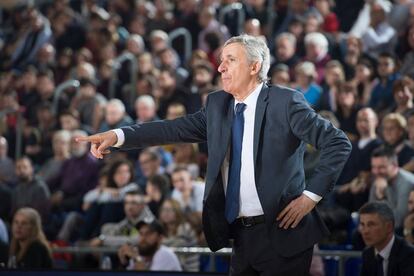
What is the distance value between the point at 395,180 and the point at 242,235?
3902mm

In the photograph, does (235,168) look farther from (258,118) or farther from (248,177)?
(258,118)

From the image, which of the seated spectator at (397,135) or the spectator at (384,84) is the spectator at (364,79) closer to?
the spectator at (384,84)

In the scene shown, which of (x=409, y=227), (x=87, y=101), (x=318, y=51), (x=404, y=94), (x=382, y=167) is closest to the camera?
(x=409, y=227)

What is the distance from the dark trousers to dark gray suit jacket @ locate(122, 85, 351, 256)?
45 mm

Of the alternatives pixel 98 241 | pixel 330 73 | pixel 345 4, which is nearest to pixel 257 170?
pixel 98 241

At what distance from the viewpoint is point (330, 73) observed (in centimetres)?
1134

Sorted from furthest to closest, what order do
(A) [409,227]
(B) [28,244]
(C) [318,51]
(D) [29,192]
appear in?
1. (C) [318,51]
2. (D) [29,192]
3. (B) [28,244]
4. (A) [409,227]

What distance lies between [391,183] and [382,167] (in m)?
0.21

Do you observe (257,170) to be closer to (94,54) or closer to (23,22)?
(94,54)

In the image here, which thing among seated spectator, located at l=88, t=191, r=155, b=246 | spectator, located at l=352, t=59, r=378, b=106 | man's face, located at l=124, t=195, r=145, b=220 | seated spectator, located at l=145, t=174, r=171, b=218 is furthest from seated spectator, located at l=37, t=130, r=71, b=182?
spectator, located at l=352, t=59, r=378, b=106

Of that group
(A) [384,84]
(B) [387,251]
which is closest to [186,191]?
(A) [384,84]

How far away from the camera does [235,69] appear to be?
503cm

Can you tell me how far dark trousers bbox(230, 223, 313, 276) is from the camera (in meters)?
4.94

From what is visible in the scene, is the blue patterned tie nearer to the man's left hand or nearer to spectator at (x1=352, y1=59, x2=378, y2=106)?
the man's left hand
